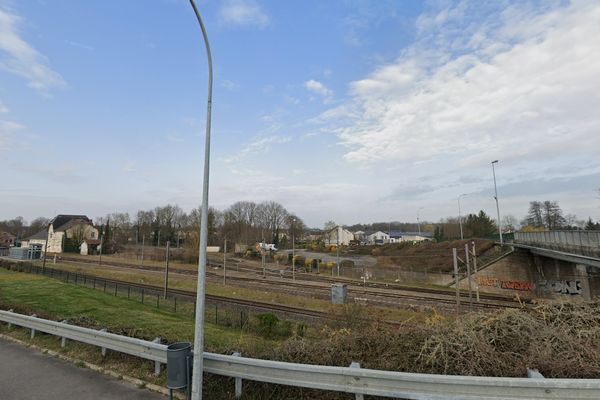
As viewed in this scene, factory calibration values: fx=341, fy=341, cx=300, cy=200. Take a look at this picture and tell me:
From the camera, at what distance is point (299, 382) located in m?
4.69

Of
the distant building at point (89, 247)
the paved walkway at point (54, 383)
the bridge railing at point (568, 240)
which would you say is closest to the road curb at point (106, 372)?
the paved walkway at point (54, 383)

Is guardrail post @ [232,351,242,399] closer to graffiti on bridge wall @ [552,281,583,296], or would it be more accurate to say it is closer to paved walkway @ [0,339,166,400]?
paved walkway @ [0,339,166,400]

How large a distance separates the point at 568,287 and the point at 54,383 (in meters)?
49.7

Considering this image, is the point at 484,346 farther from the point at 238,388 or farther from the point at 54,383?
the point at 54,383

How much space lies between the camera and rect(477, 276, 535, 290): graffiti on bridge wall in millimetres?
43938

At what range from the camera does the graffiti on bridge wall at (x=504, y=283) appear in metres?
43.9

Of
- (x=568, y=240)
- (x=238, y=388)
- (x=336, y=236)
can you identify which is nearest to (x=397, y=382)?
(x=238, y=388)

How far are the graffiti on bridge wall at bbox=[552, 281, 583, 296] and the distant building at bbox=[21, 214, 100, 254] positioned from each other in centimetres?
9538

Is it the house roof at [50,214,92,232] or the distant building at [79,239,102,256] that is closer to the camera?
the distant building at [79,239,102,256]

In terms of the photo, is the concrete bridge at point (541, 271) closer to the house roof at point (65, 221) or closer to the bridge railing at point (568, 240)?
the bridge railing at point (568, 240)

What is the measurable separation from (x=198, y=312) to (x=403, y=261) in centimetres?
6310

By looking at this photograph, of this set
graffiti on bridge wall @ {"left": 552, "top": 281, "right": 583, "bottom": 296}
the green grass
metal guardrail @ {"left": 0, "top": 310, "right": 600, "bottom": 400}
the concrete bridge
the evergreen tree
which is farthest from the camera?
the evergreen tree

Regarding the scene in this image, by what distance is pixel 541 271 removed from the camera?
44500 millimetres

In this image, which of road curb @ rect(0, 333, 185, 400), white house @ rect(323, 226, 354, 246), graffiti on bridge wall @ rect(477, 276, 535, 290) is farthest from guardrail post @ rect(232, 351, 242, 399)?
white house @ rect(323, 226, 354, 246)
